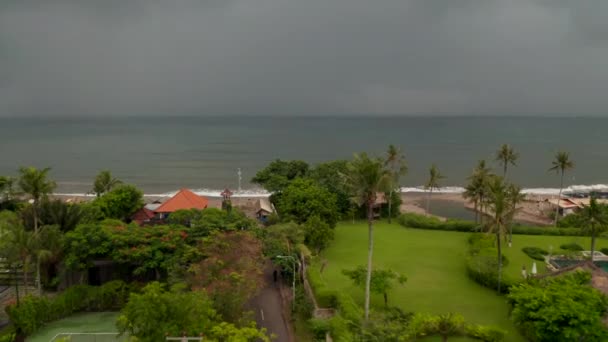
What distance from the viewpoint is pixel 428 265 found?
Result: 32000 millimetres

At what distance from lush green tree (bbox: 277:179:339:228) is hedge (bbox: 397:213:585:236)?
9119 millimetres

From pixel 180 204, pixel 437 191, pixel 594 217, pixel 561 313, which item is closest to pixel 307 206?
pixel 180 204

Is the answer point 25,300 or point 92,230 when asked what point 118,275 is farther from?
point 25,300

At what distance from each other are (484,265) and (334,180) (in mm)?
20458

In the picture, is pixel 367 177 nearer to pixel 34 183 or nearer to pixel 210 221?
pixel 210 221

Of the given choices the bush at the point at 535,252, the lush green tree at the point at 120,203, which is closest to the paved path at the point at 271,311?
the lush green tree at the point at 120,203

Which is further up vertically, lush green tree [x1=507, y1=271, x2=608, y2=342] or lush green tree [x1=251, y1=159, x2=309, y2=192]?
lush green tree [x1=251, y1=159, x2=309, y2=192]

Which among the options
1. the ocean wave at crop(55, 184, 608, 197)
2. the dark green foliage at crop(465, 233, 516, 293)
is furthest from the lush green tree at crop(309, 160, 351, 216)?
the ocean wave at crop(55, 184, 608, 197)

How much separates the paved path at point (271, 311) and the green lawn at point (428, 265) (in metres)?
3.78

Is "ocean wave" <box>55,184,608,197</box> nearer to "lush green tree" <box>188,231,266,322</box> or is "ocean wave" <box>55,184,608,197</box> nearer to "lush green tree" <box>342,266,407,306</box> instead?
"lush green tree" <box>188,231,266,322</box>

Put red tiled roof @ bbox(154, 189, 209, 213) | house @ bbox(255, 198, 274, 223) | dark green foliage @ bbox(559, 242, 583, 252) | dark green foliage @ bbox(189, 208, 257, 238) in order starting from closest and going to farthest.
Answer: dark green foliage @ bbox(189, 208, 257, 238) → dark green foliage @ bbox(559, 242, 583, 252) → red tiled roof @ bbox(154, 189, 209, 213) → house @ bbox(255, 198, 274, 223)

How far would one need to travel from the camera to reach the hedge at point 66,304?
22594 millimetres

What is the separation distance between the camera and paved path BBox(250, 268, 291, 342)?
77.7 feet

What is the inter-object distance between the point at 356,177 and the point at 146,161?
85.6 metres
